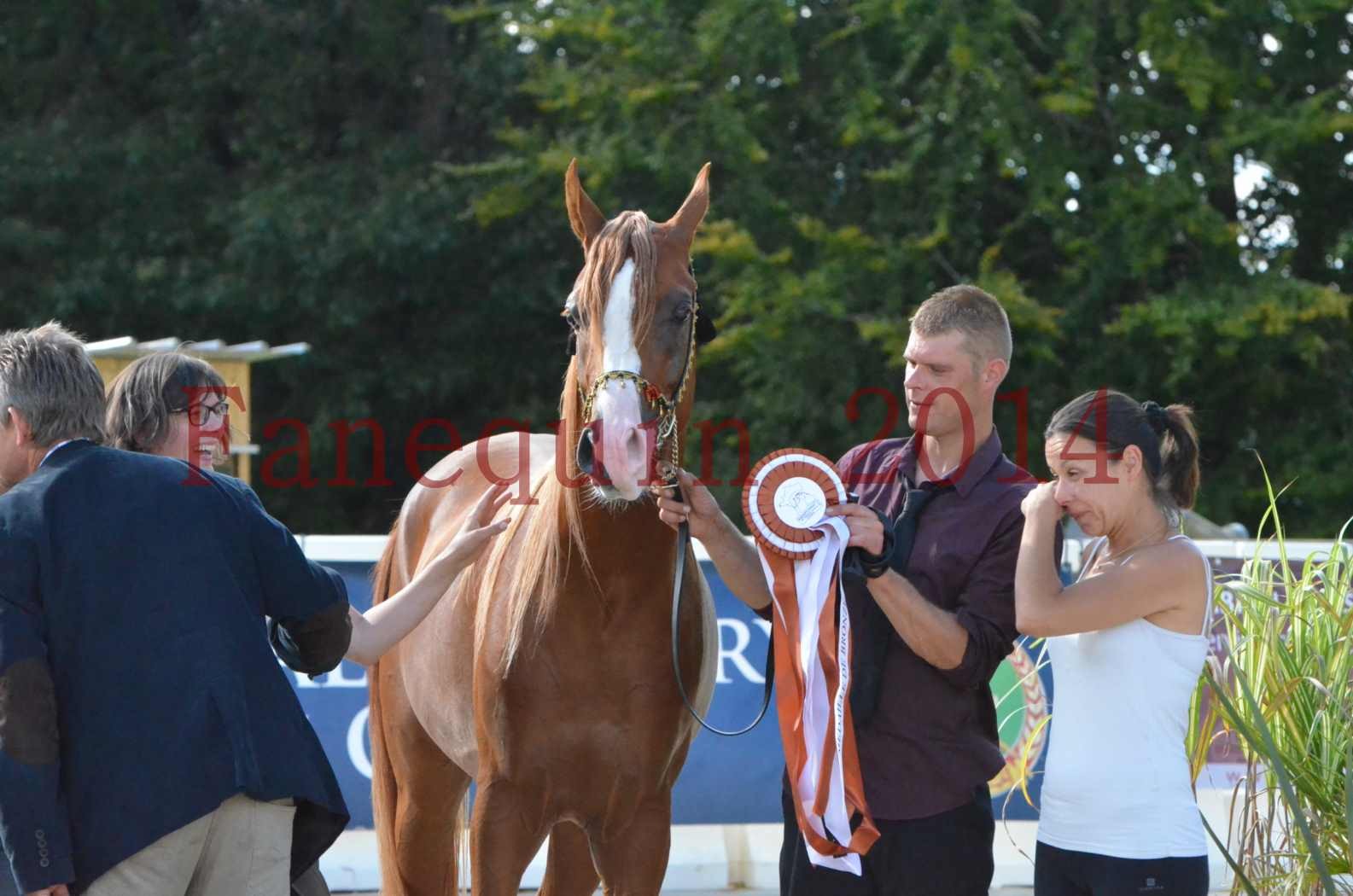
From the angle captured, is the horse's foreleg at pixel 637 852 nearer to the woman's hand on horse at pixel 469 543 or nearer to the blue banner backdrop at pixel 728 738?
the woman's hand on horse at pixel 469 543

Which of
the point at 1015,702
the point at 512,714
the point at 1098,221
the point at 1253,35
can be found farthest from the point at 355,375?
the point at 512,714

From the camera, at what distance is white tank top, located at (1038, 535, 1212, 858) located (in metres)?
2.53

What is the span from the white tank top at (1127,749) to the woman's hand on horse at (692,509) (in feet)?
2.42

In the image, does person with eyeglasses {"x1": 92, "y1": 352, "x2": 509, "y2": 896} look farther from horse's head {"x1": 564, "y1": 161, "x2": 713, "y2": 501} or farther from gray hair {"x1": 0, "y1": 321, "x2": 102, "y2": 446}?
horse's head {"x1": 564, "y1": 161, "x2": 713, "y2": 501}

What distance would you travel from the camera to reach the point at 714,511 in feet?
9.22

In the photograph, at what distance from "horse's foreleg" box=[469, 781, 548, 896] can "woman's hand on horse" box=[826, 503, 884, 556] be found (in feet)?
3.37

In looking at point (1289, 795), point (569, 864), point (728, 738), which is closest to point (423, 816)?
point (569, 864)

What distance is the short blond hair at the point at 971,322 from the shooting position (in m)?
2.73

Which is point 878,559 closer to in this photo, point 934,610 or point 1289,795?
point 934,610

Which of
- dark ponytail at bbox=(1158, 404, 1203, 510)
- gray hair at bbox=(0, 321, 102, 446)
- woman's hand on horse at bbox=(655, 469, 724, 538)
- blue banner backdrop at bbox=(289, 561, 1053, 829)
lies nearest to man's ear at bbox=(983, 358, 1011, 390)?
dark ponytail at bbox=(1158, 404, 1203, 510)

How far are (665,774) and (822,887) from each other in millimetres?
591

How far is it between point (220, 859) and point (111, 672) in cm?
37

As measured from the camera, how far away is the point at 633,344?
9.30 feet

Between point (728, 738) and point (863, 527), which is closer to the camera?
point (863, 527)
